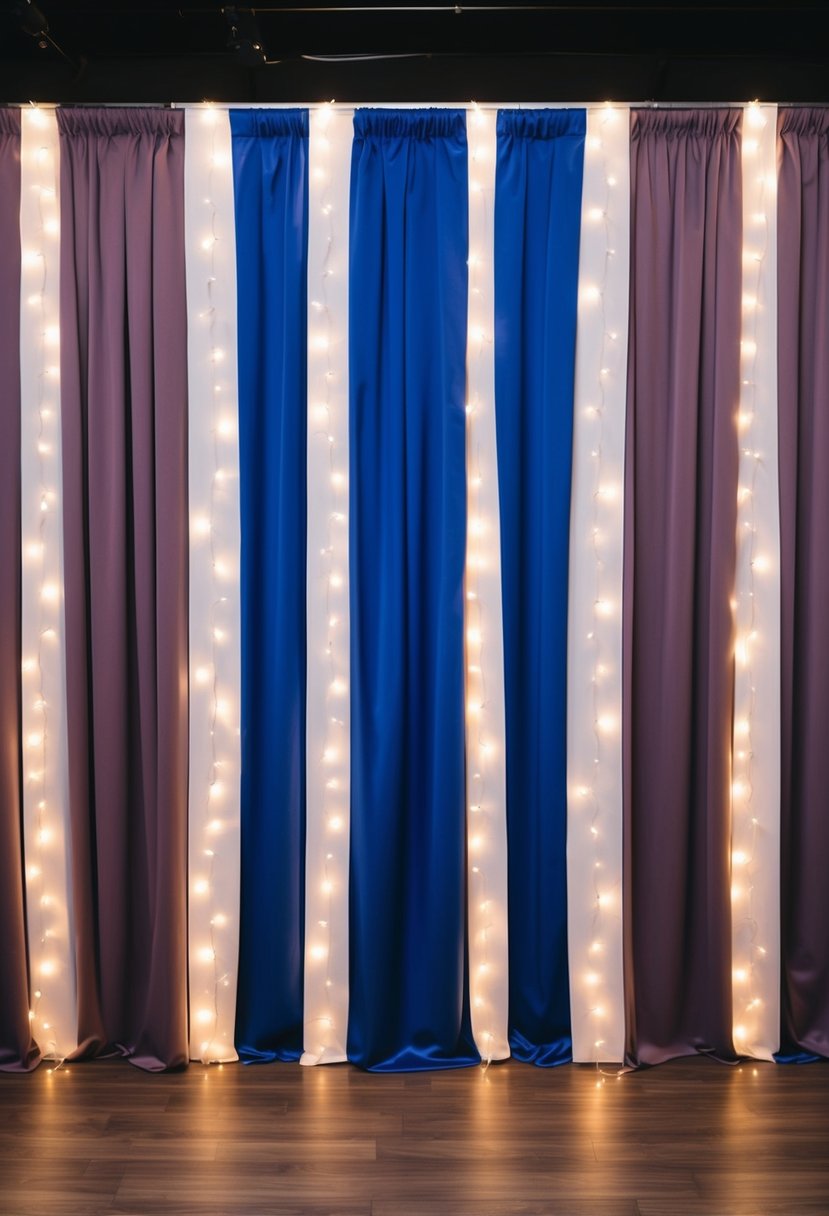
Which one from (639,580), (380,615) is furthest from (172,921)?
(639,580)

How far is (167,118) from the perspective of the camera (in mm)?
2461

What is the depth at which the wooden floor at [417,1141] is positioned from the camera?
2037 mm

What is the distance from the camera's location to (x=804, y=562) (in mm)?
2529

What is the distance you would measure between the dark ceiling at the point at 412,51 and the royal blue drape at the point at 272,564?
166 mm

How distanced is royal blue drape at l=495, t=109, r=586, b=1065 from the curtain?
93 cm

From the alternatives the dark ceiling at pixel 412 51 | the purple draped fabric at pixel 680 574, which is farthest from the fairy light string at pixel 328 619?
the purple draped fabric at pixel 680 574

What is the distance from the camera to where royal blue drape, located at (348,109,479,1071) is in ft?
8.17

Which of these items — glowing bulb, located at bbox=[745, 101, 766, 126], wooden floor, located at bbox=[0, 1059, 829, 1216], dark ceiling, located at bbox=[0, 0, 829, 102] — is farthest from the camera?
glowing bulb, located at bbox=[745, 101, 766, 126]

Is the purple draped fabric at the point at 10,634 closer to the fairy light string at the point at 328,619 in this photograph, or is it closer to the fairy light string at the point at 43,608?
the fairy light string at the point at 43,608

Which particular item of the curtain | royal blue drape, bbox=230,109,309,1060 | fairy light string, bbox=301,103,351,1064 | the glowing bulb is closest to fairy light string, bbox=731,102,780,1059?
the glowing bulb

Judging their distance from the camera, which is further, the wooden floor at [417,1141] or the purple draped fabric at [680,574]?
the purple draped fabric at [680,574]

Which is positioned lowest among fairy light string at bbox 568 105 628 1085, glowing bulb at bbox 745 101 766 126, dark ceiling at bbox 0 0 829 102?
fairy light string at bbox 568 105 628 1085

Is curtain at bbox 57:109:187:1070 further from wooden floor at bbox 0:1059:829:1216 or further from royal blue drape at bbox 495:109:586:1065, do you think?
royal blue drape at bbox 495:109:586:1065

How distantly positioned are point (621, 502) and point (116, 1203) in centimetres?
218
